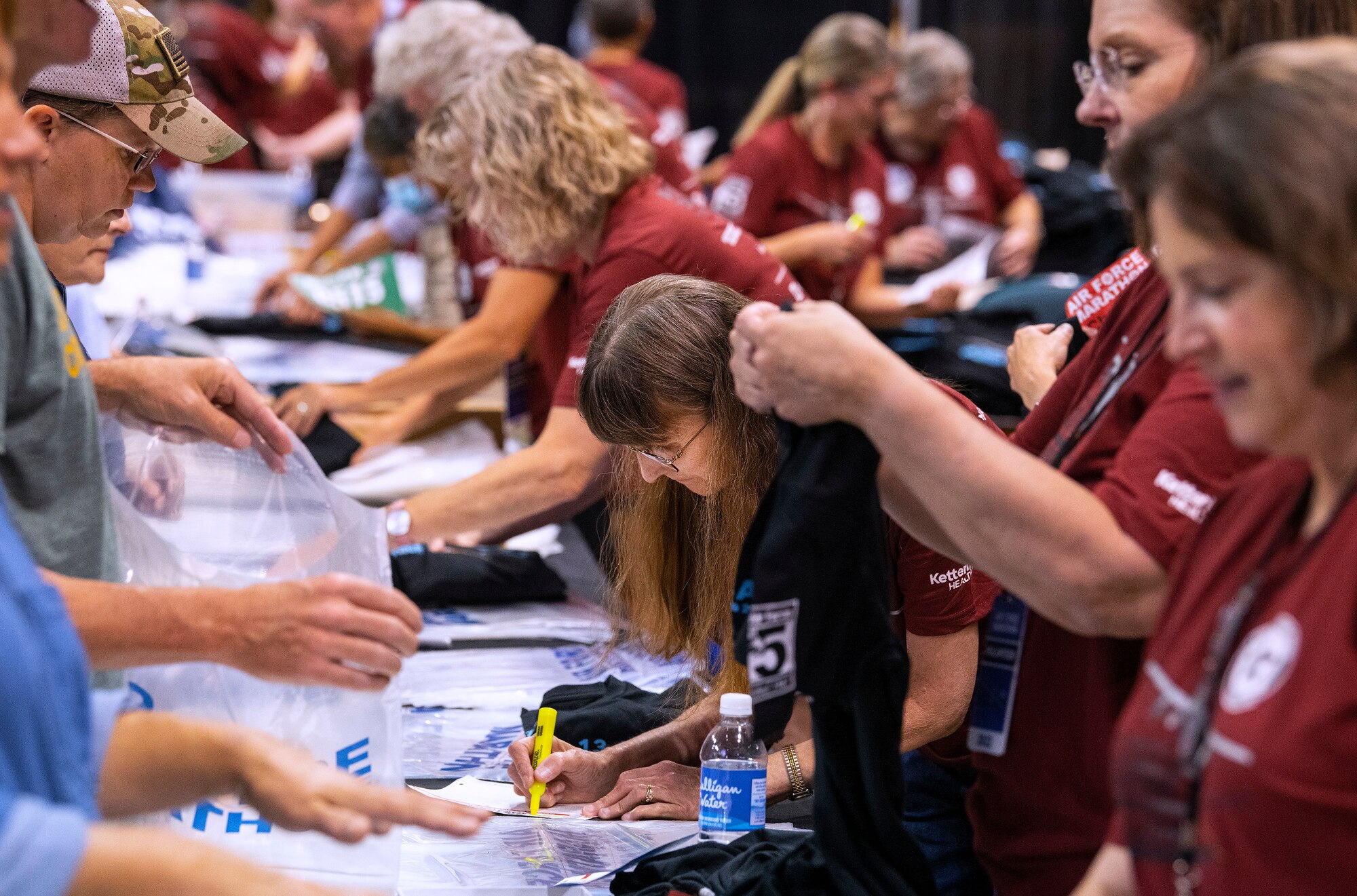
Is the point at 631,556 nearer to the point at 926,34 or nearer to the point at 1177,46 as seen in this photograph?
the point at 1177,46

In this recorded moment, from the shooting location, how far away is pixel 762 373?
129 cm

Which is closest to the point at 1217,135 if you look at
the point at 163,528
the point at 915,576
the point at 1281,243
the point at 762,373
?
the point at 1281,243

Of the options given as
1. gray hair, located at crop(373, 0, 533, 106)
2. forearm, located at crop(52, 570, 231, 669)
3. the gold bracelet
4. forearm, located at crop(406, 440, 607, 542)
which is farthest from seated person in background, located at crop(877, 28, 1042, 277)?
forearm, located at crop(52, 570, 231, 669)

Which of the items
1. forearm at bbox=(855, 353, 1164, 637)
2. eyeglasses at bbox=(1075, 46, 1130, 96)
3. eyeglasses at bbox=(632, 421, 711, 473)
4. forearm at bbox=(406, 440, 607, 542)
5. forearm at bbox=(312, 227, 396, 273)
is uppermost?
eyeglasses at bbox=(1075, 46, 1130, 96)

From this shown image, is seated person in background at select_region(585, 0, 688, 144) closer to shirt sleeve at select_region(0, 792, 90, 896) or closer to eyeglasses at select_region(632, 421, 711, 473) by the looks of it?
eyeglasses at select_region(632, 421, 711, 473)

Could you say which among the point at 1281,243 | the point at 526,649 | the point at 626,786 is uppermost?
the point at 1281,243

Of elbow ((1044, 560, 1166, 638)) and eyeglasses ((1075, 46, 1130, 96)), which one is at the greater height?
eyeglasses ((1075, 46, 1130, 96))

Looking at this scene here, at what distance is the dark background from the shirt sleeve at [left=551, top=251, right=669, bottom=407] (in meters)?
5.73

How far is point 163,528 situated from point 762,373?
37.6 inches

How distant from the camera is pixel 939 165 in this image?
19.5 feet

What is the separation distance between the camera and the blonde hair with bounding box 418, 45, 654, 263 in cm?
259

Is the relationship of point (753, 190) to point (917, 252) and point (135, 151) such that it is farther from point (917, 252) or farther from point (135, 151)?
point (135, 151)

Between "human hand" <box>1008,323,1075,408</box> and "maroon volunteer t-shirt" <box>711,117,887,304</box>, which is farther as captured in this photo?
"maroon volunteer t-shirt" <box>711,117,887,304</box>

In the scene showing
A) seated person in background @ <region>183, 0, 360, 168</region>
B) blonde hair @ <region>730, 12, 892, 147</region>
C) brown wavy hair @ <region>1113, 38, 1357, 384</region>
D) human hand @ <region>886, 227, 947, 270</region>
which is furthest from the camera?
seated person in background @ <region>183, 0, 360, 168</region>
